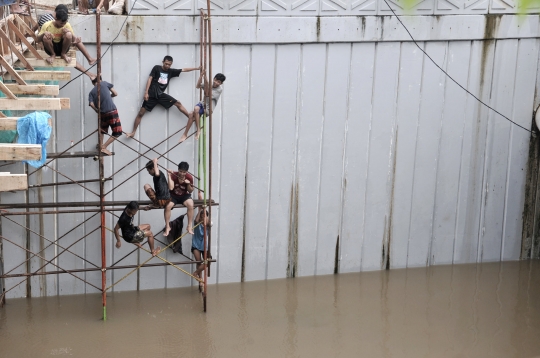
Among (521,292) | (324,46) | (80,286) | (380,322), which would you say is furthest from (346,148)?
(80,286)

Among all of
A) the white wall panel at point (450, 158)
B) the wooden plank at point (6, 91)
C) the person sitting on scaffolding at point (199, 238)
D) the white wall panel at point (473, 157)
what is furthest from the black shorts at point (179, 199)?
the white wall panel at point (473, 157)

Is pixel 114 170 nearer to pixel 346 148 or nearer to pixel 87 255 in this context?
pixel 87 255

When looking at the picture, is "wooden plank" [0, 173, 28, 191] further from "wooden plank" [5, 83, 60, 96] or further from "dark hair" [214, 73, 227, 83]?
"dark hair" [214, 73, 227, 83]

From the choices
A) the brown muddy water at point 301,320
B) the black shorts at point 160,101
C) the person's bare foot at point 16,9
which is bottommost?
the brown muddy water at point 301,320

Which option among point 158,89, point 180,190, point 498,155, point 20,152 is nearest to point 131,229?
point 180,190

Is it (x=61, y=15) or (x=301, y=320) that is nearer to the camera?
(x=61, y=15)

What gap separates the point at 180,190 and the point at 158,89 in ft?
4.48

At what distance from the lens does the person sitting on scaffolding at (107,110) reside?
9430 millimetres

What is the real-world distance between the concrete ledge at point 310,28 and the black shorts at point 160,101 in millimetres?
710

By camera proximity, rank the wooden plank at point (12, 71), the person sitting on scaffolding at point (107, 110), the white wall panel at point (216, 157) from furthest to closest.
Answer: the white wall panel at point (216, 157) → the person sitting on scaffolding at point (107, 110) → the wooden plank at point (12, 71)

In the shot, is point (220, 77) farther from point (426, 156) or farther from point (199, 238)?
point (426, 156)

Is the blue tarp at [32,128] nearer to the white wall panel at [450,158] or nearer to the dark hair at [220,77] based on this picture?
the dark hair at [220,77]

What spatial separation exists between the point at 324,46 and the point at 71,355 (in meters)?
5.21

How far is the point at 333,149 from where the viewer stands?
35.8 ft
